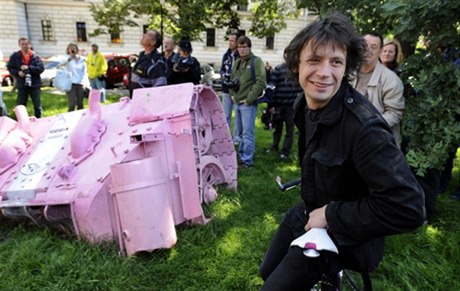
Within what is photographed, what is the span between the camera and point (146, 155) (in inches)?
123

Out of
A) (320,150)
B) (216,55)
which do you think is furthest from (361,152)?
(216,55)

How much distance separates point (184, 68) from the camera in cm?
A: 569

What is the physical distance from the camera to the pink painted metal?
2.87 metres

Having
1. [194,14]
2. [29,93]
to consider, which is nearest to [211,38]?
[194,14]

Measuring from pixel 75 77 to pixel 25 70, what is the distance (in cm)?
106

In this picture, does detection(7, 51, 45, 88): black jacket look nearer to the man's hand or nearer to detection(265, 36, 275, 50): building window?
the man's hand

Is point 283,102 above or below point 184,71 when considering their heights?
below

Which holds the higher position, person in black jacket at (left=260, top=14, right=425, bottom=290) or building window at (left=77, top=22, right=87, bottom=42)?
building window at (left=77, top=22, right=87, bottom=42)

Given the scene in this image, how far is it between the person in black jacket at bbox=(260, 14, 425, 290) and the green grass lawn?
1417 mm

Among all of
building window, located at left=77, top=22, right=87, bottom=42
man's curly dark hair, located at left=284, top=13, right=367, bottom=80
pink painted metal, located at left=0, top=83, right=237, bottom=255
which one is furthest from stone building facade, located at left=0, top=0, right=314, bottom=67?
man's curly dark hair, located at left=284, top=13, right=367, bottom=80

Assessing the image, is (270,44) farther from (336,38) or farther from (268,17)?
(336,38)

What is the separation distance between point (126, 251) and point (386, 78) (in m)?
2.76

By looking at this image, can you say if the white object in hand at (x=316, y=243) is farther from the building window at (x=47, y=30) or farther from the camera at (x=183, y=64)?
the building window at (x=47, y=30)

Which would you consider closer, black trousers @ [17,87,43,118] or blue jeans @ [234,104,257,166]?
blue jeans @ [234,104,257,166]
